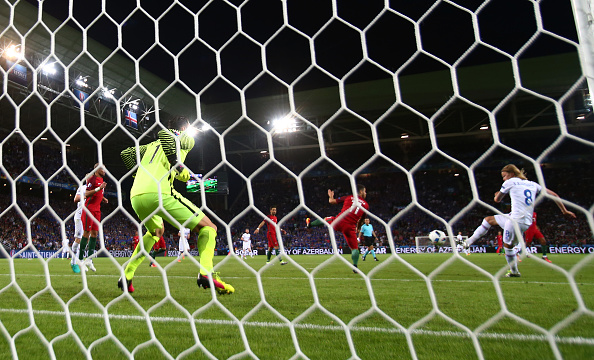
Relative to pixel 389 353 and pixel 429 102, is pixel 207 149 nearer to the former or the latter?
pixel 429 102

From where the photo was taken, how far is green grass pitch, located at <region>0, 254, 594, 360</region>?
119 centimetres

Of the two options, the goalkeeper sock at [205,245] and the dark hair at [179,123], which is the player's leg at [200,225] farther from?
the dark hair at [179,123]

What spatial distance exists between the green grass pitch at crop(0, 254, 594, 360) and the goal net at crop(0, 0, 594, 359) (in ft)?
0.06

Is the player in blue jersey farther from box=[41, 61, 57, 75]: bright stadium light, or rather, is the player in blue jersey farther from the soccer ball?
box=[41, 61, 57, 75]: bright stadium light

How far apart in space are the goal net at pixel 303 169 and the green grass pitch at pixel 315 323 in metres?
0.02

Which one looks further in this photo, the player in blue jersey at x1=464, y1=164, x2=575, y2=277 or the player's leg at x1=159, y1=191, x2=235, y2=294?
the player in blue jersey at x1=464, y1=164, x2=575, y2=277

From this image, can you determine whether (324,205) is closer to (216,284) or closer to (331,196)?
(331,196)

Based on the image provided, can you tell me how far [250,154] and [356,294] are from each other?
19947 millimetres

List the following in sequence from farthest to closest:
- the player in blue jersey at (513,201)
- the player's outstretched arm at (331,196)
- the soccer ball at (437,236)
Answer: the soccer ball at (437,236), the player's outstretched arm at (331,196), the player in blue jersey at (513,201)

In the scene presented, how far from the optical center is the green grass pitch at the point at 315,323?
3.91ft

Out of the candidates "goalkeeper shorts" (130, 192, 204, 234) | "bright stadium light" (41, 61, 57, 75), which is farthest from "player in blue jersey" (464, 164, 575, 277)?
"bright stadium light" (41, 61, 57, 75)

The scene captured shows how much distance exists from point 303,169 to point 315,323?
17.0 meters

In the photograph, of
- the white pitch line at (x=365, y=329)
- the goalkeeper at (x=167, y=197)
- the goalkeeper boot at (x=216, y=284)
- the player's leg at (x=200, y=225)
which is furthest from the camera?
the player's leg at (x=200, y=225)

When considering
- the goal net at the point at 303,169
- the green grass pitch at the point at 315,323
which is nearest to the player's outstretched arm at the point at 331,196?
the goal net at the point at 303,169
